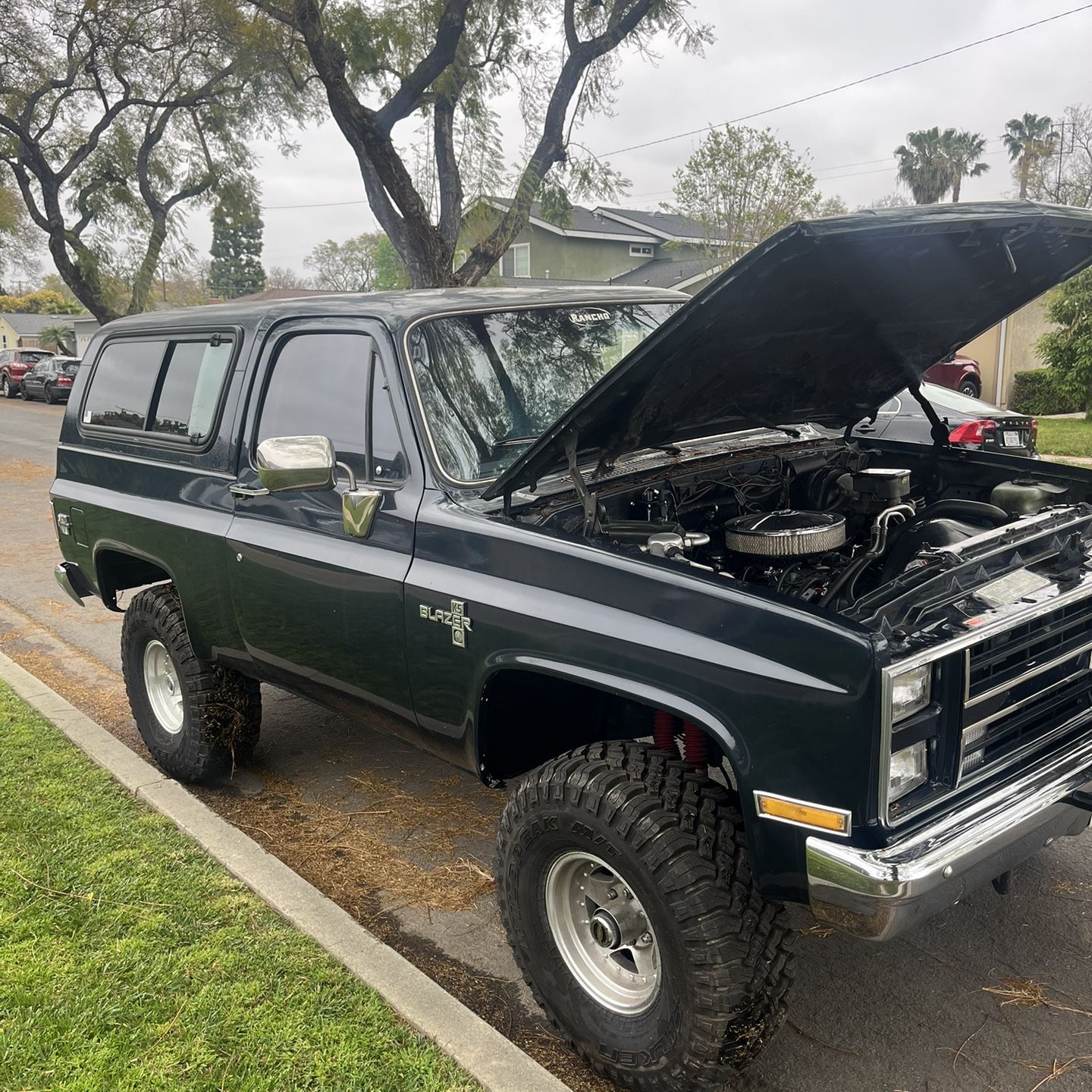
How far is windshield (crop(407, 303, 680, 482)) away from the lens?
335 cm

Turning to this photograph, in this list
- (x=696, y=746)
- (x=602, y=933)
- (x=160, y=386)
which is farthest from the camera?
(x=160, y=386)

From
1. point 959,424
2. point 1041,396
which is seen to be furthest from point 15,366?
point 959,424

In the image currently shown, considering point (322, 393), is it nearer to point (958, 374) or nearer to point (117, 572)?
point (117, 572)

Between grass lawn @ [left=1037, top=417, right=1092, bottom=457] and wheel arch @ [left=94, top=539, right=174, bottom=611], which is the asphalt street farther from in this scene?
grass lawn @ [left=1037, top=417, right=1092, bottom=457]

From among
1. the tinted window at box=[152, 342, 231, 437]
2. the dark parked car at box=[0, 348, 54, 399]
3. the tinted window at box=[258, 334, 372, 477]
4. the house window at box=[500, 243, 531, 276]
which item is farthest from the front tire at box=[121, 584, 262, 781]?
the dark parked car at box=[0, 348, 54, 399]

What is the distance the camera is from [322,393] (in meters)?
3.72

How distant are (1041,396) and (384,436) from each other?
69.3 feet

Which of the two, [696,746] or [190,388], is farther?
[190,388]

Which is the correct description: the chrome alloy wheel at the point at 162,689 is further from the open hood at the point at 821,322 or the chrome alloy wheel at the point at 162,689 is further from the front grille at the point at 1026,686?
the front grille at the point at 1026,686

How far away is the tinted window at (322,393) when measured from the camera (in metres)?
3.54

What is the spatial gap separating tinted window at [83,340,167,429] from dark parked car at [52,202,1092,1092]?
45mm

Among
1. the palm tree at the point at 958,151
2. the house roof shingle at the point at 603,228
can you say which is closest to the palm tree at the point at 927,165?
the palm tree at the point at 958,151

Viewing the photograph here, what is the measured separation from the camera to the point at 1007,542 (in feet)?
9.89

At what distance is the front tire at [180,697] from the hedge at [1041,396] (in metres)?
20.0
